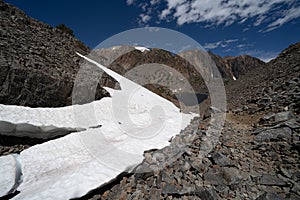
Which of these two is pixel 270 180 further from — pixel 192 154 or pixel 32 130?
pixel 32 130

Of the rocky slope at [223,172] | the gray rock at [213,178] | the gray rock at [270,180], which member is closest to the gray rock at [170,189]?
the rocky slope at [223,172]

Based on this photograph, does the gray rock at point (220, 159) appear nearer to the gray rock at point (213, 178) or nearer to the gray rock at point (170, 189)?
the gray rock at point (213, 178)

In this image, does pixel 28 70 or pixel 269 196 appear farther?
pixel 28 70

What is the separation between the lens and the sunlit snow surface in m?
2.76

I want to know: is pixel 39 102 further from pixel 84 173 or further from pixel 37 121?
pixel 84 173

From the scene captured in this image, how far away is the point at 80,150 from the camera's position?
401 centimetres

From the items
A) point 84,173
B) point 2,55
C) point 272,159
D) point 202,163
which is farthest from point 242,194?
point 2,55

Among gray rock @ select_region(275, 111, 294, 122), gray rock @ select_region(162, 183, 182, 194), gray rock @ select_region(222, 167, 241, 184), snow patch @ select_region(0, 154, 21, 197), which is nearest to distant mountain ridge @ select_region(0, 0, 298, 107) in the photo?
snow patch @ select_region(0, 154, 21, 197)

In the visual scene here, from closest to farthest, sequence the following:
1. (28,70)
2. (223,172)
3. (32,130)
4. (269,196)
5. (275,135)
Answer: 1. (269,196)
2. (223,172)
3. (275,135)
4. (32,130)
5. (28,70)

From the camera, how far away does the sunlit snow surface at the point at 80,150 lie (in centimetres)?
276

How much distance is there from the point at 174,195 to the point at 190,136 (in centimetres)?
248

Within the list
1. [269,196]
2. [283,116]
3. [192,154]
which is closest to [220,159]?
[192,154]

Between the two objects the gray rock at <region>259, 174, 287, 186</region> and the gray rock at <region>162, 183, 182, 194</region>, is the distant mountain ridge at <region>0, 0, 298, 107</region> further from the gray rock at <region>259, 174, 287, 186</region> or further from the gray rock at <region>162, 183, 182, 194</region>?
the gray rock at <region>259, 174, 287, 186</region>

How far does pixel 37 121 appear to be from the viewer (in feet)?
14.7
